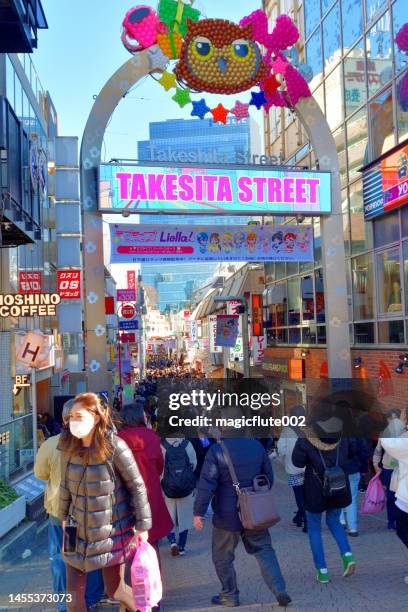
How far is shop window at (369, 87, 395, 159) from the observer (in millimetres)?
13599

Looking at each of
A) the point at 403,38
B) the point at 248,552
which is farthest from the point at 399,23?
the point at 248,552

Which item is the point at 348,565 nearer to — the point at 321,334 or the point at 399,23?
the point at 399,23

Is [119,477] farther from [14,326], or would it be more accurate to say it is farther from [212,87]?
[14,326]

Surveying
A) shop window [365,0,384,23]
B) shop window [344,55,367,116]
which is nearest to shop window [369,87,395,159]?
shop window [344,55,367,116]

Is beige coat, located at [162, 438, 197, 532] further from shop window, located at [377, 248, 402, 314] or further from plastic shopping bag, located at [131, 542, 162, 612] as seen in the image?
shop window, located at [377, 248, 402, 314]

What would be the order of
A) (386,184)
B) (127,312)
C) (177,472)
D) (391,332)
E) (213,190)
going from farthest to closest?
(127,312) → (391,332) → (386,184) → (213,190) → (177,472)

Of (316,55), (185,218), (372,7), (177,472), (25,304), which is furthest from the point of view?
(185,218)

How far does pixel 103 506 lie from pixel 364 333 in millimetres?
12024

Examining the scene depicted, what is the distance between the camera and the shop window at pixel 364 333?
14856 mm

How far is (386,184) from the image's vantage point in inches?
527

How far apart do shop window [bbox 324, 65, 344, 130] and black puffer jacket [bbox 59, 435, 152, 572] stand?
559 inches

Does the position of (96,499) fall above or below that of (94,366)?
below

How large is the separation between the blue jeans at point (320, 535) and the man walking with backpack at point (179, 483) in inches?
70.0

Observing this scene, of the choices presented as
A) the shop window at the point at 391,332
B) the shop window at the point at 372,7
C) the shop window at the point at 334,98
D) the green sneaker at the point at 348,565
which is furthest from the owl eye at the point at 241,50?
the green sneaker at the point at 348,565
